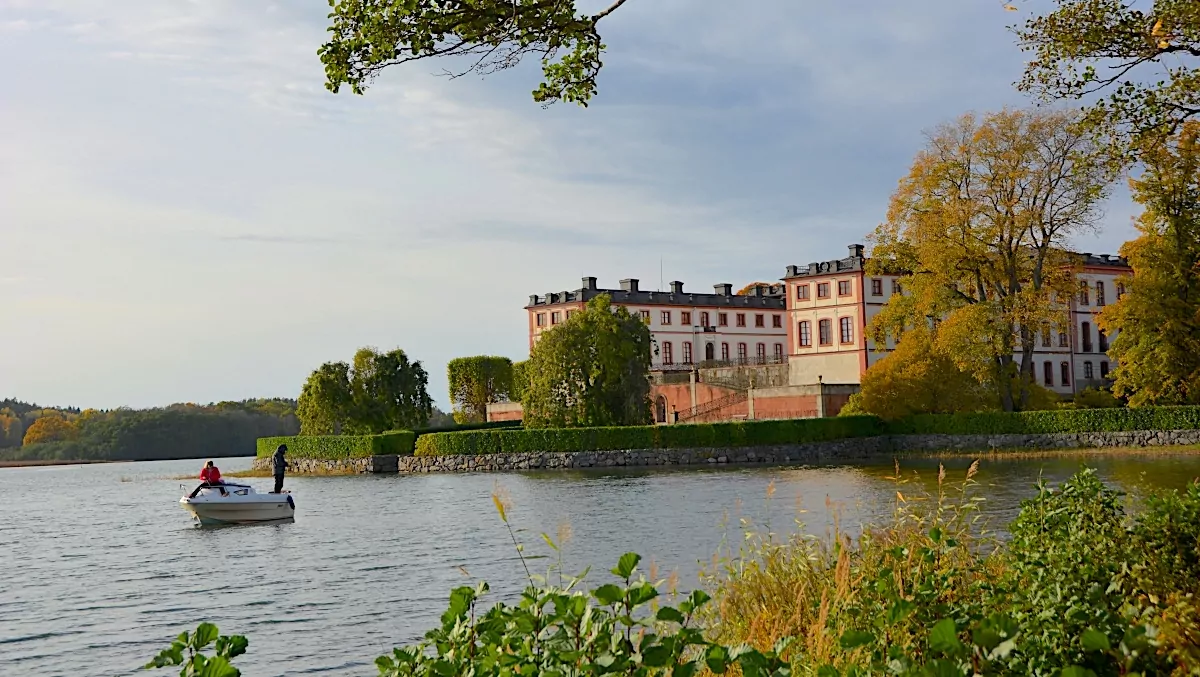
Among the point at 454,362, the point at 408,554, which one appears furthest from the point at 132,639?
the point at 454,362

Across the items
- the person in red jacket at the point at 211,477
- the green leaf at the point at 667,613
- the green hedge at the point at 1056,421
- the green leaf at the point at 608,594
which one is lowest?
the person in red jacket at the point at 211,477

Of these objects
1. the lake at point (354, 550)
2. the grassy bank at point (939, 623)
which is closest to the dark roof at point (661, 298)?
the lake at point (354, 550)

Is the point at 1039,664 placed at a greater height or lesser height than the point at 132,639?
greater

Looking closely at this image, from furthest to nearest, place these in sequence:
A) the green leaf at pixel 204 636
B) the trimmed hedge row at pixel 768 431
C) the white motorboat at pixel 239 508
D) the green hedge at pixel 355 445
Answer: the green hedge at pixel 355 445, the trimmed hedge row at pixel 768 431, the white motorboat at pixel 239 508, the green leaf at pixel 204 636

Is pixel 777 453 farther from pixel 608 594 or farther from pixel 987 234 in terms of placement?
pixel 608 594

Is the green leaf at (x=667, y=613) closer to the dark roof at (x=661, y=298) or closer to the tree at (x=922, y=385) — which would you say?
the tree at (x=922, y=385)

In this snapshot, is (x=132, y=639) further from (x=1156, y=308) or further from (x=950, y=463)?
(x=1156, y=308)

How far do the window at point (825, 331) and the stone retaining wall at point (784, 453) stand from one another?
52.2ft

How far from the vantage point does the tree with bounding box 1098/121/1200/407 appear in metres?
39.2

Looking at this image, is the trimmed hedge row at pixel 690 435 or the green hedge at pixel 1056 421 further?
the trimmed hedge row at pixel 690 435

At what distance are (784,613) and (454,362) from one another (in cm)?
7335

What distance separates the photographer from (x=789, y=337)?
66000 mm

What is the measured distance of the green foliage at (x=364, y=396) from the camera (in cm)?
6294

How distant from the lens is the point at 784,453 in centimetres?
4828
